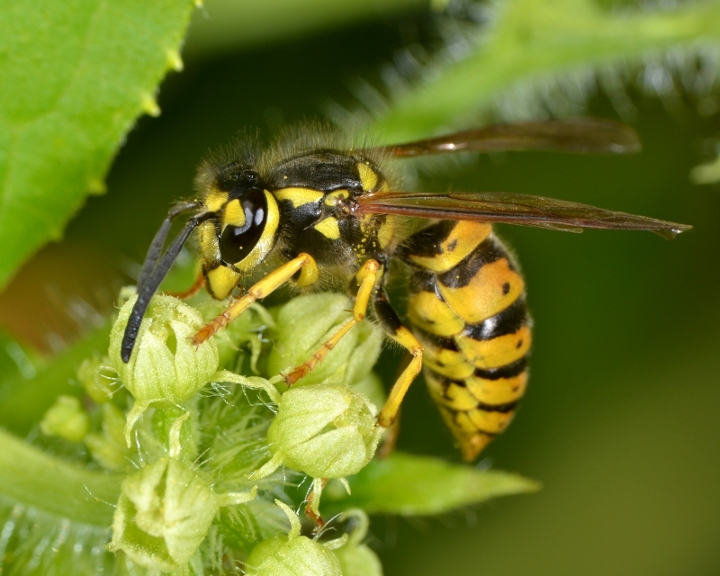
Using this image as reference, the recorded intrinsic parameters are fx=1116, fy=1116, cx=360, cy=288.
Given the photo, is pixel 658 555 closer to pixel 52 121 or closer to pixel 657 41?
pixel 657 41

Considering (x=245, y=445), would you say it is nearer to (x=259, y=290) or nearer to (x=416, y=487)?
(x=259, y=290)

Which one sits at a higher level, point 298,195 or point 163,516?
point 298,195

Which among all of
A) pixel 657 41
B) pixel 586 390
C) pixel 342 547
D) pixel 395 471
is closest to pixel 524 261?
pixel 586 390

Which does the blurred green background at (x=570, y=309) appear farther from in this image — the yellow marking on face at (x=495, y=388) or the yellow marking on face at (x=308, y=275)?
the yellow marking on face at (x=308, y=275)

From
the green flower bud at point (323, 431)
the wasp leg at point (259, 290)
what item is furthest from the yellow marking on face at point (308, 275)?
the green flower bud at point (323, 431)

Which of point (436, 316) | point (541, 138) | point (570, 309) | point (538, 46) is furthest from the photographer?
point (570, 309)

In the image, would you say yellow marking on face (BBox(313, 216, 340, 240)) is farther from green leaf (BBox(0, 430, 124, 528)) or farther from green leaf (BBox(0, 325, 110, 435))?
green leaf (BBox(0, 430, 124, 528))

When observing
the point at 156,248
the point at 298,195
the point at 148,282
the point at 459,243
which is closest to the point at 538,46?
the point at 459,243
